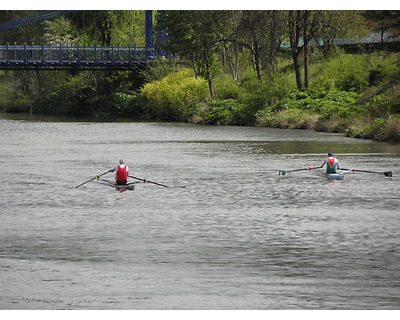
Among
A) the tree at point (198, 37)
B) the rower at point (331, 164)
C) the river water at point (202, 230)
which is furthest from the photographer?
the tree at point (198, 37)

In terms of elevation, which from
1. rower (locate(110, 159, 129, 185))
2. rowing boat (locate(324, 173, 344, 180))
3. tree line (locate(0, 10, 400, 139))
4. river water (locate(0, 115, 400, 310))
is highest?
tree line (locate(0, 10, 400, 139))

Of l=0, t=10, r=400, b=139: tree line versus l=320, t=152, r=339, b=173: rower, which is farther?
l=0, t=10, r=400, b=139: tree line

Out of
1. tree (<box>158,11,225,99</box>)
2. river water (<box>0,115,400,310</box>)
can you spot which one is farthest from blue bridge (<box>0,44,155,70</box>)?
river water (<box>0,115,400,310</box>)

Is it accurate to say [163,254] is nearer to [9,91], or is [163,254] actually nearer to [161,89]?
[161,89]

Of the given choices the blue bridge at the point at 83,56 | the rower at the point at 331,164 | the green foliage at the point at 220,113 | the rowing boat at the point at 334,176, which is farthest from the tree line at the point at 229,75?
the rower at the point at 331,164

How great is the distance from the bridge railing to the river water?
3927 cm

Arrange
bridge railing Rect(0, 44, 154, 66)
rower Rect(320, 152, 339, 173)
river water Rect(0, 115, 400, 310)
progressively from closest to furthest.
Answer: river water Rect(0, 115, 400, 310), rower Rect(320, 152, 339, 173), bridge railing Rect(0, 44, 154, 66)

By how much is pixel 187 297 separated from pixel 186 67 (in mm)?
64797

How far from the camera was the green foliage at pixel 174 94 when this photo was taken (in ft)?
241

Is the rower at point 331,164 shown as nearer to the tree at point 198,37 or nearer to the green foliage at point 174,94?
the green foliage at point 174,94

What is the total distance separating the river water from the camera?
58.7ft

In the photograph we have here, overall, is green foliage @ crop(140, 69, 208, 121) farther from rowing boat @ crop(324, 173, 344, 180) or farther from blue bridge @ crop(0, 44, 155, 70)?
rowing boat @ crop(324, 173, 344, 180)

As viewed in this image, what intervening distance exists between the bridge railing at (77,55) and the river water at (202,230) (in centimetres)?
3927

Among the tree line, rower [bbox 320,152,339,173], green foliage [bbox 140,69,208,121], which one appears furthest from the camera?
green foliage [bbox 140,69,208,121]
